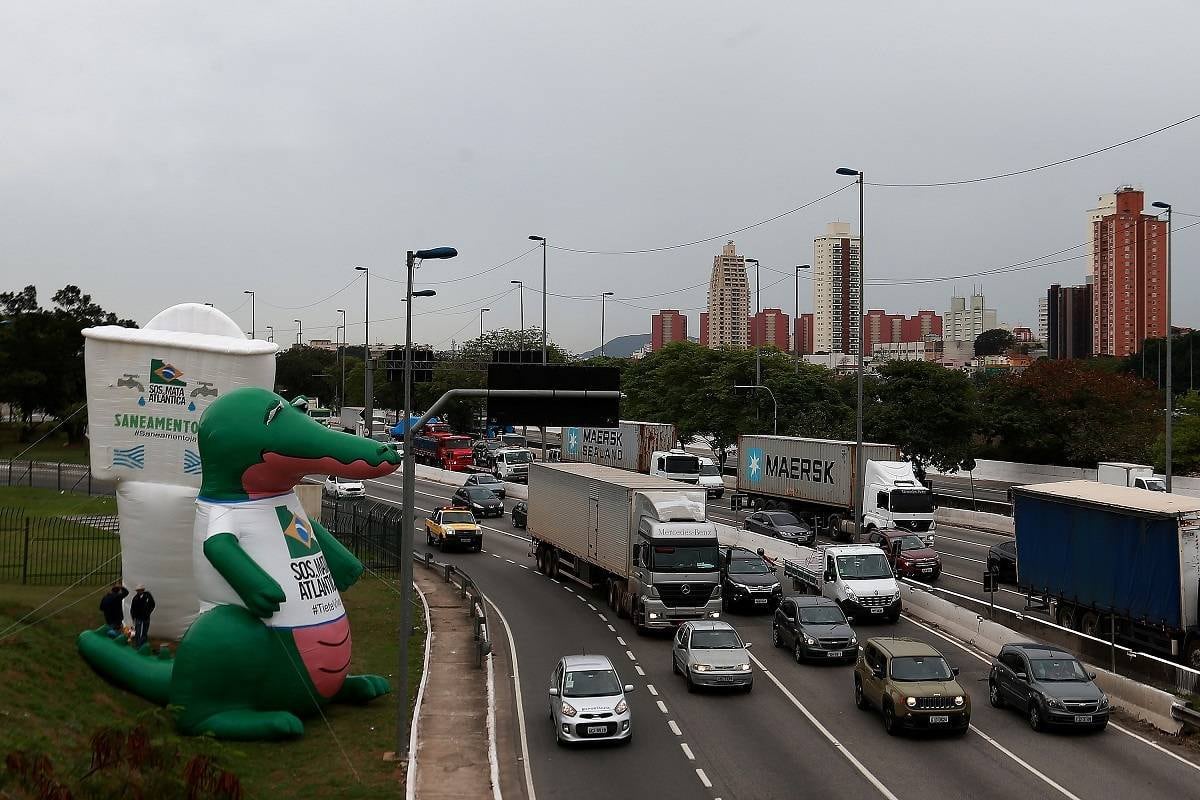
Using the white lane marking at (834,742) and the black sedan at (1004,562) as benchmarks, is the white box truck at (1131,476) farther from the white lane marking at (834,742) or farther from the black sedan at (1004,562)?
the white lane marking at (834,742)

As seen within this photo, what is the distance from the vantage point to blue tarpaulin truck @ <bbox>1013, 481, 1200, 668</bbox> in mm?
23250

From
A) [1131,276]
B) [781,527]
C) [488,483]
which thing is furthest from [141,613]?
[1131,276]

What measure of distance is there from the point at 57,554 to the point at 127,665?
13.4 meters

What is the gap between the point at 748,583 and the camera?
31.6 meters

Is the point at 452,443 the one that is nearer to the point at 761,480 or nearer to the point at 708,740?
the point at 761,480

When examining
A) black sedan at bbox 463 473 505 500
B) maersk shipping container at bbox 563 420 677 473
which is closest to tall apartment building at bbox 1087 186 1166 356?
maersk shipping container at bbox 563 420 677 473

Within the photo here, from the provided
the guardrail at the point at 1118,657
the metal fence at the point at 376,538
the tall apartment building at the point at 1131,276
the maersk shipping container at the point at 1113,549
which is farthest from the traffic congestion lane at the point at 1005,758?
the tall apartment building at the point at 1131,276

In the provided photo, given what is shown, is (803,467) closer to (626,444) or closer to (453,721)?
(626,444)

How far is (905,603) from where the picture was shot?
3181 cm

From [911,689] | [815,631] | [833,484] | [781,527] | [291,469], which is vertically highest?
[291,469]

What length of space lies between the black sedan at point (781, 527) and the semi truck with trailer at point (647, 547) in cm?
973

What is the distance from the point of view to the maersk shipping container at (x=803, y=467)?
4459 centimetres

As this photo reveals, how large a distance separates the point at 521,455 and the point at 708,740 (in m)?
50.4

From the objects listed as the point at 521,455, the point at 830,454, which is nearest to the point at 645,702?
the point at 830,454
